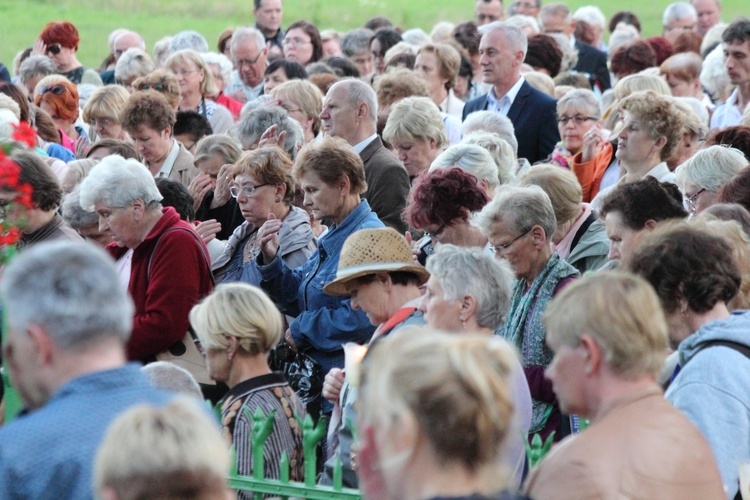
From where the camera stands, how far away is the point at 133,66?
11477 mm

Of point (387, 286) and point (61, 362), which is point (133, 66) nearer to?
point (387, 286)

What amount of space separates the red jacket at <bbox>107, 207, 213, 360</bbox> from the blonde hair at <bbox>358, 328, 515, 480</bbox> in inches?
146

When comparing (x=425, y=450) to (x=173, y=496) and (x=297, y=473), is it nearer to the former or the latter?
(x=173, y=496)

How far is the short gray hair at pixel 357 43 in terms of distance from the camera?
46.2 ft

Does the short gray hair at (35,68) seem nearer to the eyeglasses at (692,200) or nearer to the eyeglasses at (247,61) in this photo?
the eyeglasses at (247,61)

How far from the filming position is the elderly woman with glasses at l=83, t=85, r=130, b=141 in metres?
9.30

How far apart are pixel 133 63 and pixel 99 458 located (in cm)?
953

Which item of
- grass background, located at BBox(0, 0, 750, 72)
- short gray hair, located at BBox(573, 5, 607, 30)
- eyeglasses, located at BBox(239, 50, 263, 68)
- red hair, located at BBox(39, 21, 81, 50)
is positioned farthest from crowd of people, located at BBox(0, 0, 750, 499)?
grass background, located at BBox(0, 0, 750, 72)

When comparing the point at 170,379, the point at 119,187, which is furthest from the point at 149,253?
the point at 170,379

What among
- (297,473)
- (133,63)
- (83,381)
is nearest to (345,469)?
(297,473)

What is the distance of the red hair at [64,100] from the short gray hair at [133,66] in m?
1.20

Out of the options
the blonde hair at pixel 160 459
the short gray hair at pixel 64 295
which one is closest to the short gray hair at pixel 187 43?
the short gray hair at pixel 64 295

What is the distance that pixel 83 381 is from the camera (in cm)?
275

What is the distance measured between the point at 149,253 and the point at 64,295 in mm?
3567
